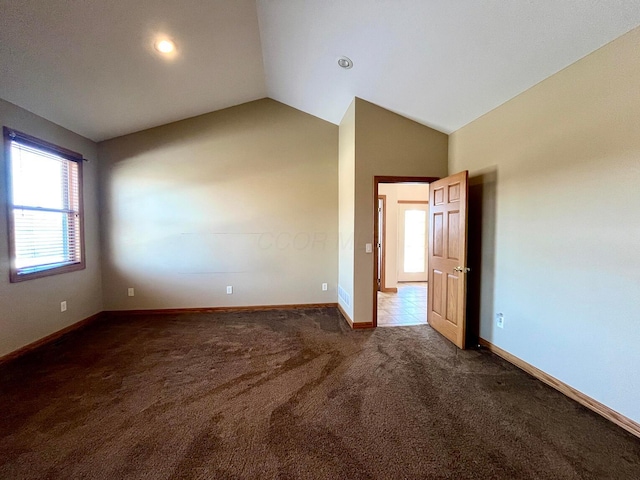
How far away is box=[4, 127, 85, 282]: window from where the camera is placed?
2.96m

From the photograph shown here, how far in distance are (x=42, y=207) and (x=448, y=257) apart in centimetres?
490

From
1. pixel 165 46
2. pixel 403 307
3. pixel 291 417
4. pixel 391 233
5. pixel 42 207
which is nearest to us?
pixel 291 417

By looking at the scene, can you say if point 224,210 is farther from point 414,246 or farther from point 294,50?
point 414,246

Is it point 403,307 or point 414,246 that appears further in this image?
point 414,246

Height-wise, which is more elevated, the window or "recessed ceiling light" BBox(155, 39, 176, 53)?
"recessed ceiling light" BBox(155, 39, 176, 53)

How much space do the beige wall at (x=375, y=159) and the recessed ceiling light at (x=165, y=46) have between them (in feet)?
7.04

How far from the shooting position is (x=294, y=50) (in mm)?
3168

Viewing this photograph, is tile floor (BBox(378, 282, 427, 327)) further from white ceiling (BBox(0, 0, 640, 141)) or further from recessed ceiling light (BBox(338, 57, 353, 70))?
recessed ceiling light (BBox(338, 57, 353, 70))

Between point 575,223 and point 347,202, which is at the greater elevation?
point 347,202

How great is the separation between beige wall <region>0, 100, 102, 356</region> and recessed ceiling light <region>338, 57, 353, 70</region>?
11.4 ft

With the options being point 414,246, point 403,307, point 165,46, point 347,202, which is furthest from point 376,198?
point 414,246

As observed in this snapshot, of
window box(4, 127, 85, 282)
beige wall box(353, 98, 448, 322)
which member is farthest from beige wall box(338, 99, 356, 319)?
window box(4, 127, 85, 282)

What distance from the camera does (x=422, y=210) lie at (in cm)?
721

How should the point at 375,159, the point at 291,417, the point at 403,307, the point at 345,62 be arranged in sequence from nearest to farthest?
the point at 291,417
the point at 345,62
the point at 375,159
the point at 403,307
